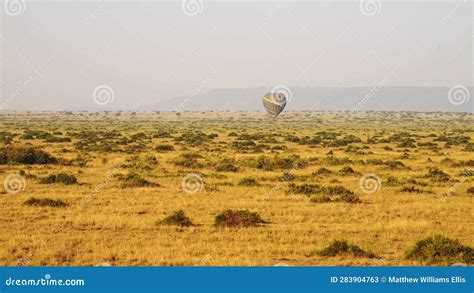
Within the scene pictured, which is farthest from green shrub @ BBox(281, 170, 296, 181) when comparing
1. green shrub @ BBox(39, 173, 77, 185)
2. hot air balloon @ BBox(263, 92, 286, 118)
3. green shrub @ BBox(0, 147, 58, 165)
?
hot air balloon @ BBox(263, 92, 286, 118)

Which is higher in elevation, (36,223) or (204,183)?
(204,183)

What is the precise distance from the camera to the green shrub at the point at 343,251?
510 inches

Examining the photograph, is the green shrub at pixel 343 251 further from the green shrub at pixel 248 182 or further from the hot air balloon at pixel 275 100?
the hot air balloon at pixel 275 100

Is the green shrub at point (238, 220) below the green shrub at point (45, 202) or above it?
below

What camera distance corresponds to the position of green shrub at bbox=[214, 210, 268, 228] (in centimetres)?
1616

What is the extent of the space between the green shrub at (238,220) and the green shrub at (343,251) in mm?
3548

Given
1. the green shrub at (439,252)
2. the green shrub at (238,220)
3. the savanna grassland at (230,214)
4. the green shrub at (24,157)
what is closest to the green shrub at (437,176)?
the savanna grassland at (230,214)

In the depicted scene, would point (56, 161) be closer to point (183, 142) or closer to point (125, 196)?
point (125, 196)

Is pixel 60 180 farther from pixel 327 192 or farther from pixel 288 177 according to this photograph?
pixel 327 192

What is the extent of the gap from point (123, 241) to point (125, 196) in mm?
7771

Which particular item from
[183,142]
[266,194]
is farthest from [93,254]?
[183,142]

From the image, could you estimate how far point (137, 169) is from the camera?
31.4 m

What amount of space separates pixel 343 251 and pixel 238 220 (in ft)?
13.4

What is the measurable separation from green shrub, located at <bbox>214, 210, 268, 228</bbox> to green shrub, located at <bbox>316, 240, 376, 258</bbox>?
3548 millimetres
